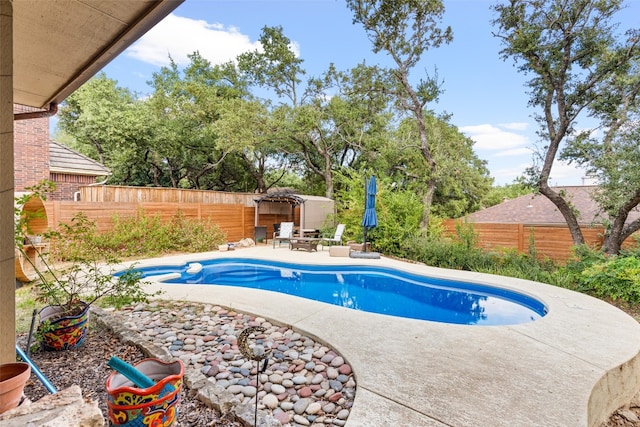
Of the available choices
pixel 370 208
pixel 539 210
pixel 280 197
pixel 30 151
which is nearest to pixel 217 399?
pixel 370 208

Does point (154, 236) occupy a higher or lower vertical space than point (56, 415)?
lower

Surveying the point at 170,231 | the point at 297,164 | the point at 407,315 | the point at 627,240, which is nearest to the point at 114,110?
the point at 170,231

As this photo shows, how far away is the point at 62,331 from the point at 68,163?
11.1 m

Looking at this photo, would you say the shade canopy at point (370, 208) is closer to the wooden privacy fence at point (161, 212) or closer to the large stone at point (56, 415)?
the wooden privacy fence at point (161, 212)

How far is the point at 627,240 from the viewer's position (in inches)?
301

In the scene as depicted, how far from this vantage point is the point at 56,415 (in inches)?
42.3

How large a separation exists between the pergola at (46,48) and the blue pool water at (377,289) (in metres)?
5.00

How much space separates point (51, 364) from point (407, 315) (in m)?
4.81

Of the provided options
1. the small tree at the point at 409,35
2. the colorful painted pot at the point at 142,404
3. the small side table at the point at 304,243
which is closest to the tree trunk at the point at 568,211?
the small tree at the point at 409,35

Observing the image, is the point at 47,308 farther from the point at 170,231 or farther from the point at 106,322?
the point at 170,231

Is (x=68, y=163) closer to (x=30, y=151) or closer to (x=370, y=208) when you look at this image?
(x=30, y=151)

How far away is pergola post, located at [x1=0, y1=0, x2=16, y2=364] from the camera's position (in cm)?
155

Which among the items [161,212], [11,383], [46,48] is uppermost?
[46,48]

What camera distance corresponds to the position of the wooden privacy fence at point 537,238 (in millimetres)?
8070
